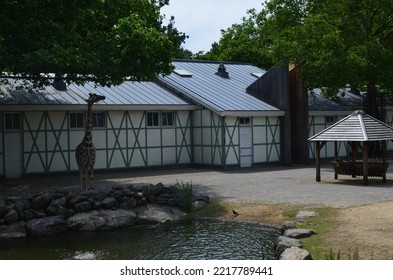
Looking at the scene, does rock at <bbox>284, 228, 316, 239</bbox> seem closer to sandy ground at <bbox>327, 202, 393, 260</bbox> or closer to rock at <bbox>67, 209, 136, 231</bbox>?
sandy ground at <bbox>327, 202, 393, 260</bbox>

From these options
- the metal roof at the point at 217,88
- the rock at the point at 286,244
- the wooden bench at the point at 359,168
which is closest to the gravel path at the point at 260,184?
the wooden bench at the point at 359,168

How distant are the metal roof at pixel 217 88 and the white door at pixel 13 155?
8190 millimetres

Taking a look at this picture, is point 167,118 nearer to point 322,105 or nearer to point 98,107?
point 98,107

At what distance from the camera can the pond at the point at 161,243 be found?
10.4 m

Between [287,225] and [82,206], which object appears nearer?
[287,225]

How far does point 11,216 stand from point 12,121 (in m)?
9.11

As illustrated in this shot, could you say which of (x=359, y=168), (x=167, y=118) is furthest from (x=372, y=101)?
(x=167, y=118)

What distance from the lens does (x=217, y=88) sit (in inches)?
1075

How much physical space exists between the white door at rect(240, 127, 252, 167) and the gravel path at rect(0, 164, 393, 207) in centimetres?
83

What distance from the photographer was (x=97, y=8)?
17.4 meters

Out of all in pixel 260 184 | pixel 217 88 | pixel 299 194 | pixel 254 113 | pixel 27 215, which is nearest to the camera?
pixel 27 215

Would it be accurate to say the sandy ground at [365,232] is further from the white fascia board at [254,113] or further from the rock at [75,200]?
the white fascia board at [254,113]
